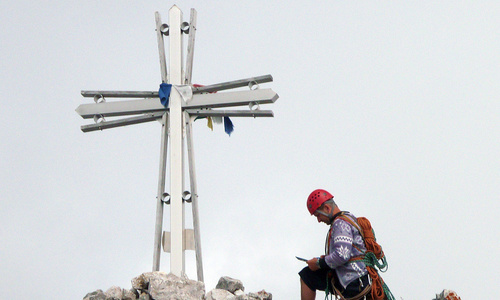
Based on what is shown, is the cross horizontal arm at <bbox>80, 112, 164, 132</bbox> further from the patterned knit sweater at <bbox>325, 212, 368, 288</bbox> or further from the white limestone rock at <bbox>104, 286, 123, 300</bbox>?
the patterned knit sweater at <bbox>325, 212, 368, 288</bbox>

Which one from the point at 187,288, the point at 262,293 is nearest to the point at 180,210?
the point at 187,288

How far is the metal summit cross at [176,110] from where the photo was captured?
1005 centimetres

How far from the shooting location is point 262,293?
866 centimetres

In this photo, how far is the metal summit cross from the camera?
10.1m

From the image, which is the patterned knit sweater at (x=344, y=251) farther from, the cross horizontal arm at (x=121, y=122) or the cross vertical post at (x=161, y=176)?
the cross horizontal arm at (x=121, y=122)

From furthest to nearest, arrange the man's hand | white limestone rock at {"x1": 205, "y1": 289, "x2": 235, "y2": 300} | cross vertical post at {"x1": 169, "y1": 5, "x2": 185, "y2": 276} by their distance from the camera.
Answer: cross vertical post at {"x1": 169, "y1": 5, "x2": 185, "y2": 276}
white limestone rock at {"x1": 205, "y1": 289, "x2": 235, "y2": 300}
the man's hand

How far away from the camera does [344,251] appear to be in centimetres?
770

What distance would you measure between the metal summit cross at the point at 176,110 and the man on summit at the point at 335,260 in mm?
2279

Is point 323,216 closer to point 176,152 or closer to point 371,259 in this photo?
point 371,259

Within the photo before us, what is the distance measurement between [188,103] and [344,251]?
148 inches

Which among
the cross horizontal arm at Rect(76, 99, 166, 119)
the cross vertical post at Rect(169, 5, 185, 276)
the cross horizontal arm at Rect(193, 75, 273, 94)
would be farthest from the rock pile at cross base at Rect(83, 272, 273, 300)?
the cross horizontal arm at Rect(193, 75, 273, 94)

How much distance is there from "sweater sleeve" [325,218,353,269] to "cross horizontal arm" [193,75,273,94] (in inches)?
115

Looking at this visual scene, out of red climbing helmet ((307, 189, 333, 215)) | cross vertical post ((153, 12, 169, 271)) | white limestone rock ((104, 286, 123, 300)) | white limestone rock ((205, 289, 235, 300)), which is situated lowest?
white limestone rock ((205, 289, 235, 300))

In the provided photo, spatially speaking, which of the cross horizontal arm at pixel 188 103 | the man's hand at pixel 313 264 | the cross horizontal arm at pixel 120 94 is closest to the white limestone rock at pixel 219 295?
the man's hand at pixel 313 264
